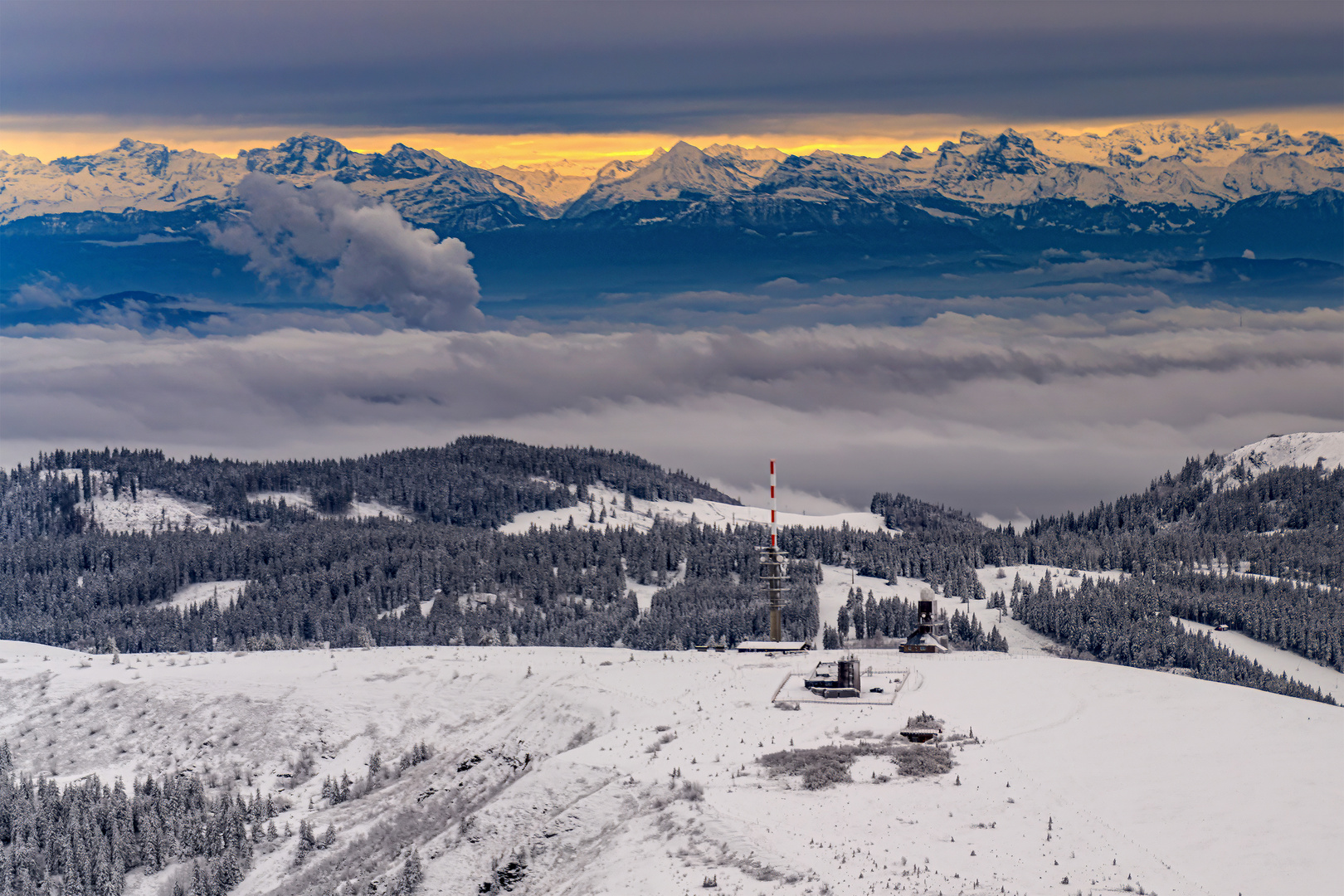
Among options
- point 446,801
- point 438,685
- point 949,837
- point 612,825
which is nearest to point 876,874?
point 949,837

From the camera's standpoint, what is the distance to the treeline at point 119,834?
102125mm

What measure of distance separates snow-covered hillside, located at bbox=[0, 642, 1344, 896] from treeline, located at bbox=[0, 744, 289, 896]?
235 cm

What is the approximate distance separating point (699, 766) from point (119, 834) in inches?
1807

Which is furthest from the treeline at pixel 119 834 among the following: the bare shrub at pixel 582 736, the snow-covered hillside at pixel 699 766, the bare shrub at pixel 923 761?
the bare shrub at pixel 923 761

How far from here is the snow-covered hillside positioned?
7625cm

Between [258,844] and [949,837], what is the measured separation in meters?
54.3

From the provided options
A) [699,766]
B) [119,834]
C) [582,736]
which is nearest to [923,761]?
[699,766]

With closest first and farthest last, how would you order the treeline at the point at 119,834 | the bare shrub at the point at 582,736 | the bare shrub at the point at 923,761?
the bare shrub at the point at 923,761 → the treeline at the point at 119,834 → the bare shrub at the point at 582,736

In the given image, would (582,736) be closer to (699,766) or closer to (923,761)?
(699,766)

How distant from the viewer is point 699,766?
9500cm

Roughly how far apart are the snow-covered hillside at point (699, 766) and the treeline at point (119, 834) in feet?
7.72

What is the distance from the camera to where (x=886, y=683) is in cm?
12150

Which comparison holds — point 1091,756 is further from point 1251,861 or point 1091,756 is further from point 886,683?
point 886,683

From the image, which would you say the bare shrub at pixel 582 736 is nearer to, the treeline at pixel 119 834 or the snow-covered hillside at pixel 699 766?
the snow-covered hillside at pixel 699 766
